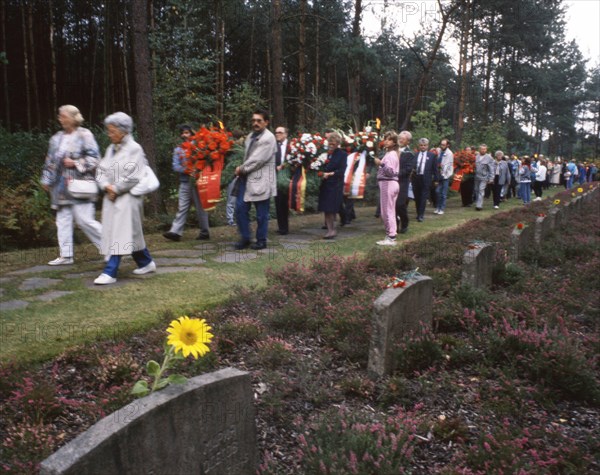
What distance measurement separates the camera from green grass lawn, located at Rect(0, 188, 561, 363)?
4.22 m

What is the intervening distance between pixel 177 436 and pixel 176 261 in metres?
5.20

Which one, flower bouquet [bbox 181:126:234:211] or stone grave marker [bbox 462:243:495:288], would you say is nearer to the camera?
stone grave marker [bbox 462:243:495:288]

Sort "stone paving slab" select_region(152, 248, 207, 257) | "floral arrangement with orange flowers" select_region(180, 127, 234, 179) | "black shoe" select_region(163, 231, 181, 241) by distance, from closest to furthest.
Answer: "stone paving slab" select_region(152, 248, 207, 257)
"floral arrangement with orange flowers" select_region(180, 127, 234, 179)
"black shoe" select_region(163, 231, 181, 241)

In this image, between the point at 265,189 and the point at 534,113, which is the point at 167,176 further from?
the point at 534,113

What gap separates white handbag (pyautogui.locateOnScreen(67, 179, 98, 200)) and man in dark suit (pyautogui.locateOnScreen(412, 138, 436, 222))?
9.04 meters

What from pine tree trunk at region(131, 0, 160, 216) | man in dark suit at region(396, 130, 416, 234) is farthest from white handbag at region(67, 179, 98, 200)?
man in dark suit at region(396, 130, 416, 234)

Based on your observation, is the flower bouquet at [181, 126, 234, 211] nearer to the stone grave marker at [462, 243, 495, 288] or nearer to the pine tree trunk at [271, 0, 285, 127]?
the stone grave marker at [462, 243, 495, 288]

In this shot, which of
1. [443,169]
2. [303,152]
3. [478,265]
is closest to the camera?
[478,265]

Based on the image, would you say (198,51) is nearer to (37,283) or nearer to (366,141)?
(366,141)

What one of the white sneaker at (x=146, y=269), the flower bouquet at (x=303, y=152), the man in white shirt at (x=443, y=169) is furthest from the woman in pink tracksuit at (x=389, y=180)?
the man in white shirt at (x=443, y=169)

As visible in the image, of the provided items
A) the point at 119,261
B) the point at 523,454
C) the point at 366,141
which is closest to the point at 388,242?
the point at 366,141

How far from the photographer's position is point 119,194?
576cm

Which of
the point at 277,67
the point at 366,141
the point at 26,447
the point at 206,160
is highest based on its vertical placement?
the point at 277,67

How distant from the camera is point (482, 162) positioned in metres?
16.5
